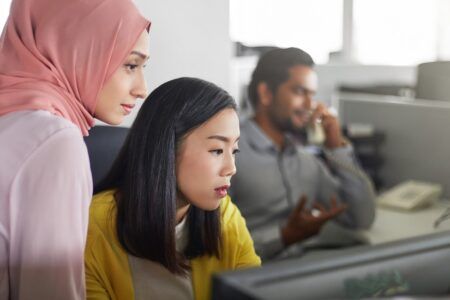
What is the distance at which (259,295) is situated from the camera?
17.4 inches

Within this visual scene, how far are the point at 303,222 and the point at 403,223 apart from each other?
9.2 inches

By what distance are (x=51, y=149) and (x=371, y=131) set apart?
1.34 metres

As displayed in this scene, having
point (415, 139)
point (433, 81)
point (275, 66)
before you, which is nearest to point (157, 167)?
point (275, 66)

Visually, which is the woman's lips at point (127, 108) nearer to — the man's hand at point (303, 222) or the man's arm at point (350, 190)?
the man's hand at point (303, 222)

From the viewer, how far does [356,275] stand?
1.63 feet

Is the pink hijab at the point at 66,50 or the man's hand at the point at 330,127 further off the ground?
the pink hijab at the point at 66,50

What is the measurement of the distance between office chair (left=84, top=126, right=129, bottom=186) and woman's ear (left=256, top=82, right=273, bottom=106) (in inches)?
27.3

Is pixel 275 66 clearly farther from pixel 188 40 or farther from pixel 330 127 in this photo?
pixel 188 40

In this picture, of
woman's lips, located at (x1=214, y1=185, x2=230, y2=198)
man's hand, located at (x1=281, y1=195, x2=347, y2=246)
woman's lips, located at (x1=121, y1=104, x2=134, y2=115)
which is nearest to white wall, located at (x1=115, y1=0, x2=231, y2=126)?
woman's lips, located at (x1=121, y1=104, x2=134, y2=115)

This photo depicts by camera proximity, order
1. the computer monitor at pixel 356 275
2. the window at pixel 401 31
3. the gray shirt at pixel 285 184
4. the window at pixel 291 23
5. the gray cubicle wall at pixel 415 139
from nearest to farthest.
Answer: the computer monitor at pixel 356 275 → the gray shirt at pixel 285 184 → the gray cubicle wall at pixel 415 139 → the window at pixel 291 23 → the window at pixel 401 31

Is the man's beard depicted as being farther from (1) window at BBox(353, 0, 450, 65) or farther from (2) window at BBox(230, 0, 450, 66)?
(1) window at BBox(353, 0, 450, 65)

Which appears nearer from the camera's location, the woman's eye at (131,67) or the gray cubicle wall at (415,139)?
the woman's eye at (131,67)

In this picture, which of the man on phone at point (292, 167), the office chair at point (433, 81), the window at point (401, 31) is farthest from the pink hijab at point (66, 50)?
the window at point (401, 31)

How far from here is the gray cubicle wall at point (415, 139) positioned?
1.80 metres
